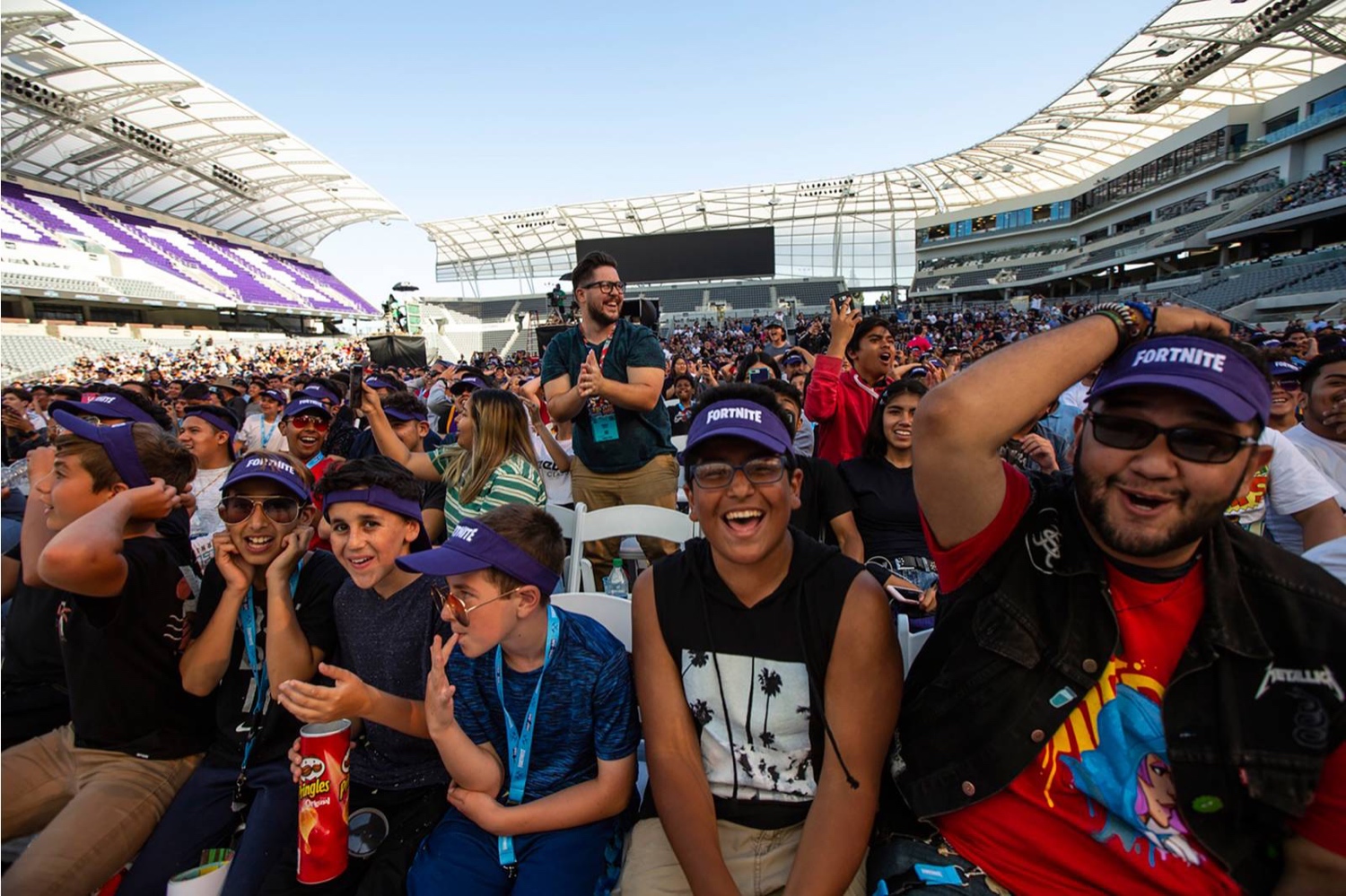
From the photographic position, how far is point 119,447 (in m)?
2.35

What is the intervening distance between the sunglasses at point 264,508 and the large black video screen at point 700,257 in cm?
4323

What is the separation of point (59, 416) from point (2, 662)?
1.19m

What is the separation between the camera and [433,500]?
11.8 ft

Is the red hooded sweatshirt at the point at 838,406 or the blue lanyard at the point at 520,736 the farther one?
the red hooded sweatshirt at the point at 838,406

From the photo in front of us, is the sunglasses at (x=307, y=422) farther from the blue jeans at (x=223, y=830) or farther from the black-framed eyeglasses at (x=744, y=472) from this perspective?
the black-framed eyeglasses at (x=744, y=472)

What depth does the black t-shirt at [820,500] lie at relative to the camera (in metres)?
3.11

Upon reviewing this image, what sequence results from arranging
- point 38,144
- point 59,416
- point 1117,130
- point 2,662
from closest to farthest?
point 59,416
point 2,662
point 38,144
point 1117,130

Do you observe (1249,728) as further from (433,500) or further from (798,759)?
(433,500)

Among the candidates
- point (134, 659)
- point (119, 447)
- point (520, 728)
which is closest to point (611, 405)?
point (520, 728)

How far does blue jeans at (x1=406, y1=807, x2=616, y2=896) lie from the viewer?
1721 millimetres

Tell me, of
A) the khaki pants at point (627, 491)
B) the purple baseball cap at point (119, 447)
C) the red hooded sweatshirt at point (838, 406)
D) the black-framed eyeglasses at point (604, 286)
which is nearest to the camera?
the purple baseball cap at point (119, 447)

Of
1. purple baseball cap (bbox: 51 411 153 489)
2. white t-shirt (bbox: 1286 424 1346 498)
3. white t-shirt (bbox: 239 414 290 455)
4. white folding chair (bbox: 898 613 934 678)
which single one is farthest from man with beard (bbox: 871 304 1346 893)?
white t-shirt (bbox: 239 414 290 455)

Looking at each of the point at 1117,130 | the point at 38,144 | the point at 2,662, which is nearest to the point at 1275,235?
the point at 1117,130

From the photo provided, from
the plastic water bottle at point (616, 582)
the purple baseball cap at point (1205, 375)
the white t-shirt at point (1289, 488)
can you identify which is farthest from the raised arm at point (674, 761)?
the white t-shirt at point (1289, 488)
